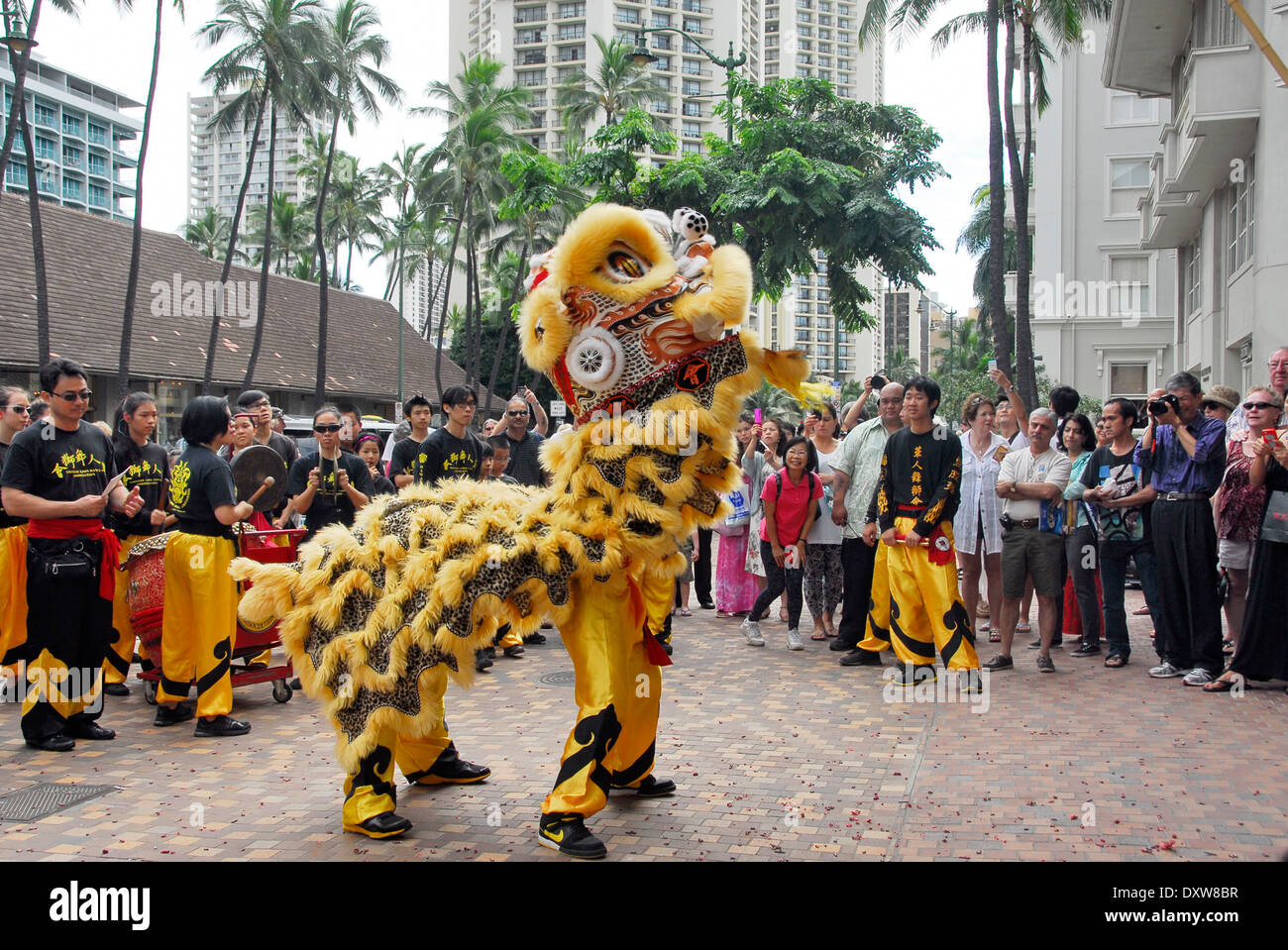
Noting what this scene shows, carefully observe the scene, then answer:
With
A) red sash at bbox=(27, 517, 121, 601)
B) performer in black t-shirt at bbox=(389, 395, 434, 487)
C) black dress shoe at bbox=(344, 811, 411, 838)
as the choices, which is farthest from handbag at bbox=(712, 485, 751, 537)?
black dress shoe at bbox=(344, 811, 411, 838)

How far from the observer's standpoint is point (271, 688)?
743 cm

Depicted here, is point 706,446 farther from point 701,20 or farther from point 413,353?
point 701,20

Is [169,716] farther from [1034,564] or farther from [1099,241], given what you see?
[1099,241]

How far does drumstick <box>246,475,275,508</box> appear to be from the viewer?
653 centimetres

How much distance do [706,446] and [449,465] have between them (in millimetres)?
3659

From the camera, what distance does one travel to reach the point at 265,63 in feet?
93.9

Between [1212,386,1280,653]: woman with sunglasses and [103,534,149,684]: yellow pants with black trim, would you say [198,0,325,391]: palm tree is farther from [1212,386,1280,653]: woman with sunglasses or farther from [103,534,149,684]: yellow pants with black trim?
[1212,386,1280,653]: woman with sunglasses

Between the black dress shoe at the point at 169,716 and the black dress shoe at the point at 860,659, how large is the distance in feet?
15.3

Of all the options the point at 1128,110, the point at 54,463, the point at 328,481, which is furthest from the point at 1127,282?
the point at 54,463

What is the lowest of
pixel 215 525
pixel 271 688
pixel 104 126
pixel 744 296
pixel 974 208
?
pixel 271 688

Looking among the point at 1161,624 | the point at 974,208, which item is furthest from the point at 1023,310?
the point at 974,208

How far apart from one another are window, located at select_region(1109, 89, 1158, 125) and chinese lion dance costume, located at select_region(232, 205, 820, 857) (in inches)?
1272

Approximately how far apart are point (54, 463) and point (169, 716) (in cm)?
166

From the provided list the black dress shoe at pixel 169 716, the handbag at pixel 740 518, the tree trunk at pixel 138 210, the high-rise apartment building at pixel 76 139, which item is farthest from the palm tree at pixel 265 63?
the high-rise apartment building at pixel 76 139
